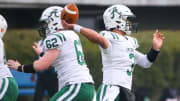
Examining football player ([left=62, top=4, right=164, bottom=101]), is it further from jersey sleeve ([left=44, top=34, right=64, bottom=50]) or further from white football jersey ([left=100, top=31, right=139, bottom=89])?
jersey sleeve ([left=44, top=34, right=64, bottom=50])

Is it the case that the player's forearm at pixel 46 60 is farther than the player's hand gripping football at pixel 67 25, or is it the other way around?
the player's hand gripping football at pixel 67 25

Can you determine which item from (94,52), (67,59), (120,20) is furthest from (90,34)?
(94,52)

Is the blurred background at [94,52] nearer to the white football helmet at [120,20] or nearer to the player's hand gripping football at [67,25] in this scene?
the white football helmet at [120,20]

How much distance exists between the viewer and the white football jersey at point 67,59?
7309 mm

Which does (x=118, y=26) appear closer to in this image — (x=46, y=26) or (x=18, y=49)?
(x=46, y=26)

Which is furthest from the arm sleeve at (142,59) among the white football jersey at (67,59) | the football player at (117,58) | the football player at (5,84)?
the football player at (5,84)

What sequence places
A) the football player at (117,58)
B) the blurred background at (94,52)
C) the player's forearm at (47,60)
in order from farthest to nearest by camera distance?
the blurred background at (94,52) → the football player at (117,58) → the player's forearm at (47,60)

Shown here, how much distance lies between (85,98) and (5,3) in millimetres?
9508

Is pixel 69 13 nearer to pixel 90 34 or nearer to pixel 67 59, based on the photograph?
pixel 90 34

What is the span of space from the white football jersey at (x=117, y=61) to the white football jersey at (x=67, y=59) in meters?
0.66

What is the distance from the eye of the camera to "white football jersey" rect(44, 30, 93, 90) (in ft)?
24.0

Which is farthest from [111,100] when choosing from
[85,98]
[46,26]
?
[46,26]

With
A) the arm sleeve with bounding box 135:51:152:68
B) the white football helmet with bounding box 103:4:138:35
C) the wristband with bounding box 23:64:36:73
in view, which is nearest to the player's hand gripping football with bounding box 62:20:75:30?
the wristband with bounding box 23:64:36:73

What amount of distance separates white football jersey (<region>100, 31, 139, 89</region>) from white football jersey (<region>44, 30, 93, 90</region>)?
660mm
